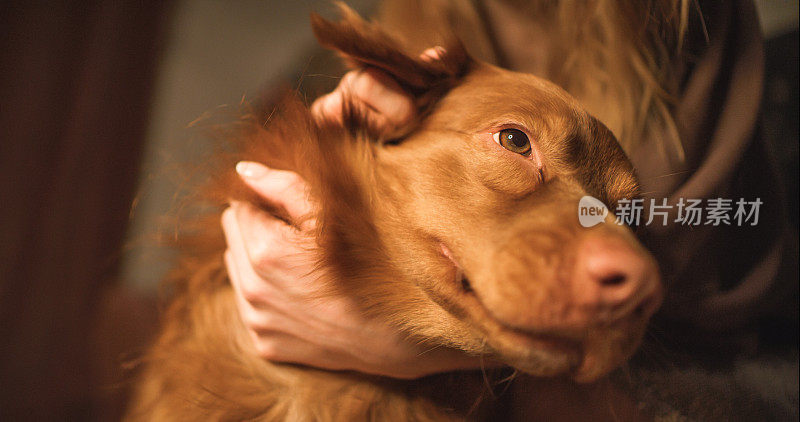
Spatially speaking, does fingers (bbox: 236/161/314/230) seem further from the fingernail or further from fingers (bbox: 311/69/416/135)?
fingers (bbox: 311/69/416/135)

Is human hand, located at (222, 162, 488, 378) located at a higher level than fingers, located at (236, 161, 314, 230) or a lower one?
lower

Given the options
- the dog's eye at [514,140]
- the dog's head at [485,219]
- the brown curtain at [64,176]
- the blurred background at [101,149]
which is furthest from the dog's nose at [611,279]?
the brown curtain at [64,176]

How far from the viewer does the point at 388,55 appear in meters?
0.60

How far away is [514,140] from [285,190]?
0.33 meters

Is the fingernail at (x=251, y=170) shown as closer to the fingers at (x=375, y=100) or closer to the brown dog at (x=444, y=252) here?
the brown dog at (x=444, y=252)

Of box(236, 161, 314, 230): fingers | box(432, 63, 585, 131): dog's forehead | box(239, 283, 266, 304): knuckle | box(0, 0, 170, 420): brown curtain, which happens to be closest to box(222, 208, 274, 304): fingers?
box(239, 283, 266, 304): knuckle

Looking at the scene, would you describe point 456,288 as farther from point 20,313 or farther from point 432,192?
point 20,313

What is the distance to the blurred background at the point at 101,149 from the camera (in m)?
0.72

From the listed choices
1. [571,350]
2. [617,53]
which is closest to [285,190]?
[571,350]

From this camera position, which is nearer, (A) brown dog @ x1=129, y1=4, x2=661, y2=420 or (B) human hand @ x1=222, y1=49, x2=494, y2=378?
(A) brown dog @ x1=129, y1=4, x2=661, y2=420

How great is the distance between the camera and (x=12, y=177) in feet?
2.56

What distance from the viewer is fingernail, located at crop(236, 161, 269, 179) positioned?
0.66 meters

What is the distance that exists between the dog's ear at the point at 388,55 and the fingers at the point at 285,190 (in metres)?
0.19

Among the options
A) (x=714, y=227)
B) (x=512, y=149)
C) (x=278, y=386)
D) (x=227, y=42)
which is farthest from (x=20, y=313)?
(x=714, y=227)
